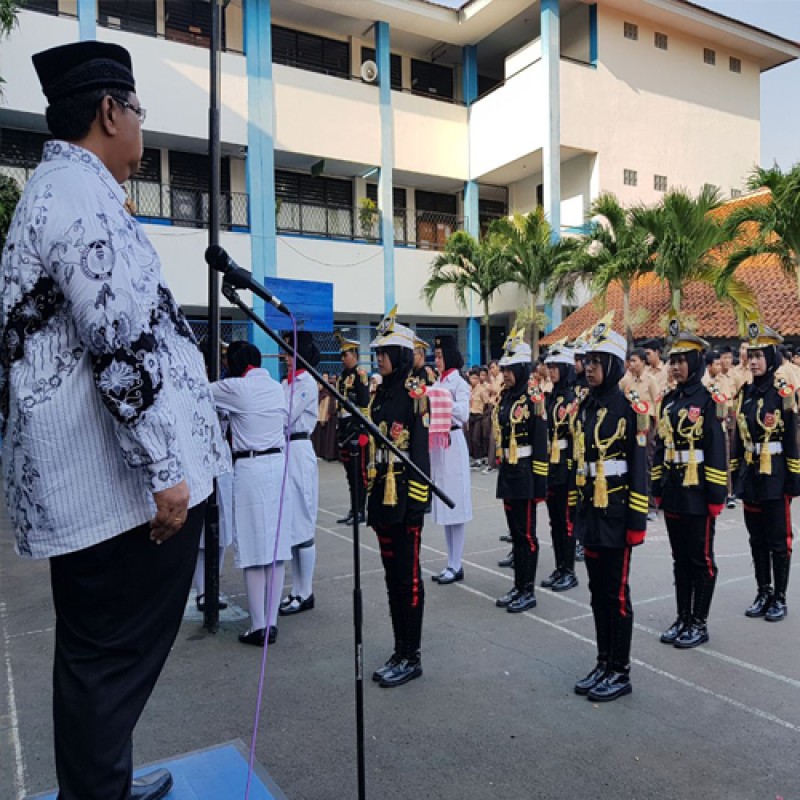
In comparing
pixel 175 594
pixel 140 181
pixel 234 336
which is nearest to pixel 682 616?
pixel 175 594

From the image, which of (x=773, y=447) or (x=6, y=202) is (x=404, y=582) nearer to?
(x=773, y=447)

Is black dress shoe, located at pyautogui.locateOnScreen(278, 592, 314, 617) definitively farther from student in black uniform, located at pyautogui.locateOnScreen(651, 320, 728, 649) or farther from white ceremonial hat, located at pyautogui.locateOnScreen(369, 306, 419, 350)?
student in black uniform, located at pyautogui.locateOnScreen(651, 320, 728, 649)

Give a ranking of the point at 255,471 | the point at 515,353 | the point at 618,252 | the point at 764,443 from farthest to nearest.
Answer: the point at 618,252 → the point at 515,353 → the point at 764,443 → the point at 255,471

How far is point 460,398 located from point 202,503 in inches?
207

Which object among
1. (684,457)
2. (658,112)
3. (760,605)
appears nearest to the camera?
(684,457)

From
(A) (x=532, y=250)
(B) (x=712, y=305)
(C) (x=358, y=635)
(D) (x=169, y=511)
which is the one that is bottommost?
(C) (x=358, y=635)

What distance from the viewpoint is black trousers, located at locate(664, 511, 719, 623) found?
4.71 metres

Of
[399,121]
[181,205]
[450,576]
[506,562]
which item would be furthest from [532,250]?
[450,576]

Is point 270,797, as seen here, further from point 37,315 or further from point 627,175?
point 627,175

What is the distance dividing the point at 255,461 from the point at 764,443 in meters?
3.92

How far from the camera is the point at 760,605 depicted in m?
5.35

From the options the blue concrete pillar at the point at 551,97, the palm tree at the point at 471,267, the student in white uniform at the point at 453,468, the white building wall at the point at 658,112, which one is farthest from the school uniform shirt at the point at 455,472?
the white building wall at the point at 658,112

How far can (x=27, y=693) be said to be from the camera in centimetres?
417

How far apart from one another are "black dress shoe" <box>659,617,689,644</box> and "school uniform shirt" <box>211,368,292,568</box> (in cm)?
275
